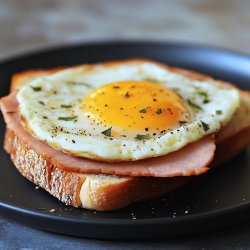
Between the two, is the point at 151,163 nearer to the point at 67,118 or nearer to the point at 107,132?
the point at 107,132

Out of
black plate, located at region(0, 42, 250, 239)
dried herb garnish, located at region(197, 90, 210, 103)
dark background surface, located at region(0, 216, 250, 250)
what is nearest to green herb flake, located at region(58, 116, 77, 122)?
black plate, located at region(0, 42, 250, 239)

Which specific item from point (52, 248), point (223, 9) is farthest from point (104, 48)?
point (223, 9)

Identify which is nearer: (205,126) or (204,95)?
(205,126)

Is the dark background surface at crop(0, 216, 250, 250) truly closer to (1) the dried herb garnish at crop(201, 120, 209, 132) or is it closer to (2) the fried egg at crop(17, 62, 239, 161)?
(2) the fried egg at crop(17, 62, 239, 161)

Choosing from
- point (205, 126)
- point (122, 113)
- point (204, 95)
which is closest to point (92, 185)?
point (122, 113)

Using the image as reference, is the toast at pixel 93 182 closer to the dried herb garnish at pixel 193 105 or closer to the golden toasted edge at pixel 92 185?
the golden toasted edge at pixel 92 185

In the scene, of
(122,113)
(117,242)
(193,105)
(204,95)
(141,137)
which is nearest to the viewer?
(117,242)
